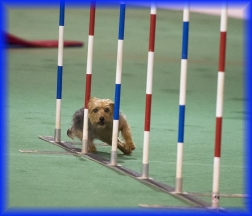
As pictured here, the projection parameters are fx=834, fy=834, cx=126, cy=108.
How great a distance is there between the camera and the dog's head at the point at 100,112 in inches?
249

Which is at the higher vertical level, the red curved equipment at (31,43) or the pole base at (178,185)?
the red curved equipment at (31,43)

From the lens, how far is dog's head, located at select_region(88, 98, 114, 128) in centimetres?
634

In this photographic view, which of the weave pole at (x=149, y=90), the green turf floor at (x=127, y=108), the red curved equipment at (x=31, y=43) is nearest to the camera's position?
the green turf floor at (x=127, y=108)

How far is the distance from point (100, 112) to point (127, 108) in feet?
9.09

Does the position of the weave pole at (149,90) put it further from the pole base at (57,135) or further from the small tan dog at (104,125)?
the pole base at (57,135)

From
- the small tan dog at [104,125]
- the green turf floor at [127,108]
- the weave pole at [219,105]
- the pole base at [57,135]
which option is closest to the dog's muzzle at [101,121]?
the small tan dog at [104,125]

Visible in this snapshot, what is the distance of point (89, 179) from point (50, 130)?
7.12 feet

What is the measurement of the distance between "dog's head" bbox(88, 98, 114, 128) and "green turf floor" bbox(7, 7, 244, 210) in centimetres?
30

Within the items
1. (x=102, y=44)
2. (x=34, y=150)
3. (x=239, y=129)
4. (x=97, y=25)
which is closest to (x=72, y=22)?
(x=97, y=25)

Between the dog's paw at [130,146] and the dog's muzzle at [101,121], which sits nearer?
the dog's muzzle at [101,121]

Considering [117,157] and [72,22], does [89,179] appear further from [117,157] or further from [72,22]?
[72,22]

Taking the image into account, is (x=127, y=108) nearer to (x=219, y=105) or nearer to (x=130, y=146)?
(x=130, y=146)

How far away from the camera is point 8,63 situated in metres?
12.4

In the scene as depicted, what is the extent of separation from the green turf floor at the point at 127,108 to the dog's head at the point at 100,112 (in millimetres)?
296
